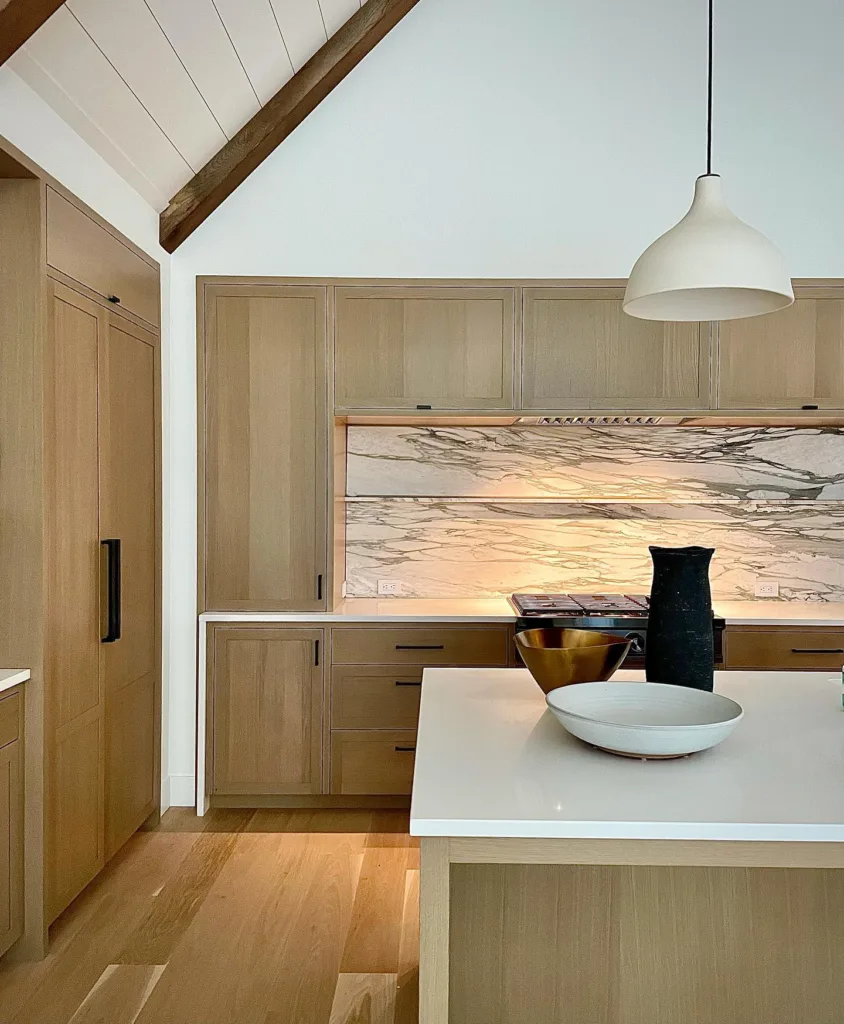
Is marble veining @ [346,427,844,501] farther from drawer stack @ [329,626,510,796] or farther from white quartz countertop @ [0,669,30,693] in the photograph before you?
white quartz countertop @ [0,669,30,693]

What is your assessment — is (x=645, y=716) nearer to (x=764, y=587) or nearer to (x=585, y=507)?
(x=585, y=507)

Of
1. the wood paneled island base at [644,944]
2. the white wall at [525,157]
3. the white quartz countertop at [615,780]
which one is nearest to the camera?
the white quartz countertop at [615,780]

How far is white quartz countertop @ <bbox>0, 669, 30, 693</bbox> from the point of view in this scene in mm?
2504

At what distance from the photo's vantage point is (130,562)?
348 centimetres

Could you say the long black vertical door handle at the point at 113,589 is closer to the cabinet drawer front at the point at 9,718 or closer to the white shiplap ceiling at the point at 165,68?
the cabinet drawer front at the point at 9,718

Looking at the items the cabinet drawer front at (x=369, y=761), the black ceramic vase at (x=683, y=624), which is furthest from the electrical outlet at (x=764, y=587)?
the black ceramic vase at (x=683, y=624)

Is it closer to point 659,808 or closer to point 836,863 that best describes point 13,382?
point 659,808

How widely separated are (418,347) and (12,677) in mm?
2147

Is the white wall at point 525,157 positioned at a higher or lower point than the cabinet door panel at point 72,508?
higher

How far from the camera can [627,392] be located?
3961 millimetres

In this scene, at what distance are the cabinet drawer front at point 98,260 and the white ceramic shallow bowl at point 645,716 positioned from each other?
2.02 m

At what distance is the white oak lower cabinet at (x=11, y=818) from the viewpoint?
253 cm

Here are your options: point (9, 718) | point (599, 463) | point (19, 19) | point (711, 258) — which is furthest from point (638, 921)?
point (599, 463)

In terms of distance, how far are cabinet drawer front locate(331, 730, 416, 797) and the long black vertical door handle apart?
1.13 m
